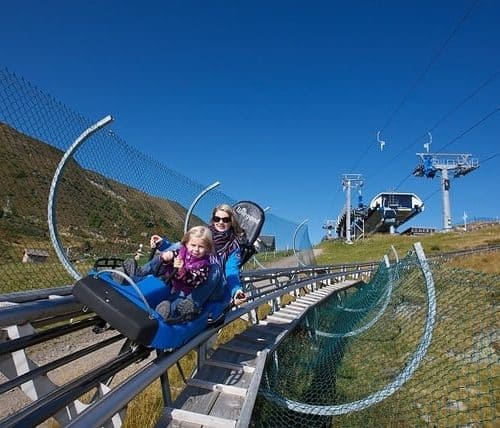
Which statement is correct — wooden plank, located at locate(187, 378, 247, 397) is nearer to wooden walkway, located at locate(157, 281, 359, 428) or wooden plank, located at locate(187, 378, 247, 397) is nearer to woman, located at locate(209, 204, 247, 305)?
wooden walkway, located at locate(157, 281, 359, 428)

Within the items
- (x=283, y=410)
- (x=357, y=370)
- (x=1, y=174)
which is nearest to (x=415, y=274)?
(x=357, y=370)

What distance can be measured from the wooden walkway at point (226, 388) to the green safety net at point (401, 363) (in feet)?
0.99

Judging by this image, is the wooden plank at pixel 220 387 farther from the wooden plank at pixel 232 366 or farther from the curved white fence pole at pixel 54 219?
the curved white fence pole at pixel 54 219

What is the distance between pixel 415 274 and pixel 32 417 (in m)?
4.93

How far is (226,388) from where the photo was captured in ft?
10.2

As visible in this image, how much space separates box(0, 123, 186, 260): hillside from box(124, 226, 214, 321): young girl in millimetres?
1202

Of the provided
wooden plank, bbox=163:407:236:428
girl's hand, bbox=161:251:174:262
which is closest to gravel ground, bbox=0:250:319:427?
girl's hand, bbox=161:251:174:262

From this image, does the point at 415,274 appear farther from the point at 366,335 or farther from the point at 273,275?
the point at 273,275

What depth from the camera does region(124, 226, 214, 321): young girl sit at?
3368 millimetres

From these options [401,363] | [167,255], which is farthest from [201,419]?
[401,363]

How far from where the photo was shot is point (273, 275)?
25.7ft

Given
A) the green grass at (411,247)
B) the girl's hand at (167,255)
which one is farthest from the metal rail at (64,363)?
the green grass at (411,247)

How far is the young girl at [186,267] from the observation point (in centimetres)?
337

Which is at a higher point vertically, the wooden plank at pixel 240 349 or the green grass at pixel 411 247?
the green grass at pixel 411 247
